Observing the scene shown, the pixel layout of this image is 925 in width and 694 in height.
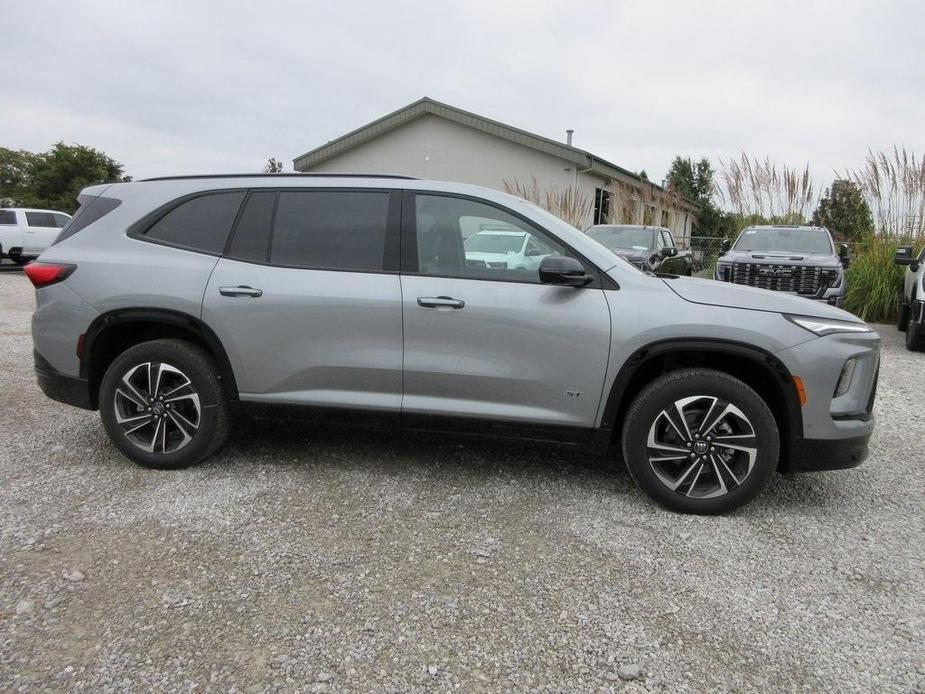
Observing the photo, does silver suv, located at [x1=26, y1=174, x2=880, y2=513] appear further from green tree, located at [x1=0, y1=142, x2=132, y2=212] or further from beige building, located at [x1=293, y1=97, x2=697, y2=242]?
green tree, located at [x1=0, y1=142, x2=132, y2=212]

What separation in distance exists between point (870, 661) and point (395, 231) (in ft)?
9.03

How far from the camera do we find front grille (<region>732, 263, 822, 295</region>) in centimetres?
953

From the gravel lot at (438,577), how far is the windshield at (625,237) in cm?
752

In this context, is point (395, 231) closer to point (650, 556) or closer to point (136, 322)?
point (136, 322)

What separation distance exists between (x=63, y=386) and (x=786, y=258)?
9.34 metres

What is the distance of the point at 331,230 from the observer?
3.60 metres

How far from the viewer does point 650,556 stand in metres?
2.88

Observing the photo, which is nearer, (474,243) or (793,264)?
(474,243)

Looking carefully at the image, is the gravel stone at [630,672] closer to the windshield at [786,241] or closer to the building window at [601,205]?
the windshield at [786,241]

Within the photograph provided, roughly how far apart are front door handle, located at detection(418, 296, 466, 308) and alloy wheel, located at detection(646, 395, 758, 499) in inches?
44.4

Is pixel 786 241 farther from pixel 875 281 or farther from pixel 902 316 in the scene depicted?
pixel 902 316

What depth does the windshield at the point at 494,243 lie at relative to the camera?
11.1 ft

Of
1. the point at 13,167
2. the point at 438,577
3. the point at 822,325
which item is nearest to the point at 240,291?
the point at 438,577

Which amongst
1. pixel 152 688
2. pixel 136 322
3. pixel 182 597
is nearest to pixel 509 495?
pixel 182 597
